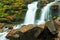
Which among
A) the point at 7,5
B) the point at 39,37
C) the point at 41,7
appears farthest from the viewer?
the point at 7,5

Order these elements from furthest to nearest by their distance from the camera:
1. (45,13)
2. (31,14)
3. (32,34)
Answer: (31,14) → (45,13) → (32,34)

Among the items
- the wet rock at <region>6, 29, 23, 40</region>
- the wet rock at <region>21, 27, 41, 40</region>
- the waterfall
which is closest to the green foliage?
the waterfall

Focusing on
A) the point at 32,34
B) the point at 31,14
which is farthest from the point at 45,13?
the point at 32,34

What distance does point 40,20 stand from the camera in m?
14.6

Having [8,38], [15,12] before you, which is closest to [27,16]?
[15,12]

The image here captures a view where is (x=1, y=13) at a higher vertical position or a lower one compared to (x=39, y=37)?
higher

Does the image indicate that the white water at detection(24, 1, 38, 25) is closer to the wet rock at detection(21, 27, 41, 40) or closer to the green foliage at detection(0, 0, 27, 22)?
the green foliage at detection(0, 0, 27, 22)

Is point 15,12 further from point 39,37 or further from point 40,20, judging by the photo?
point 39,37

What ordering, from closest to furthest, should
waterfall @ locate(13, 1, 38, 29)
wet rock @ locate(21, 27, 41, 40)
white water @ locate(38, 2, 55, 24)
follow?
wet rock @ locate(21, 27, 41, 40)
white water @ locate(38, 2, 55, 24)
waterfall @ locate(13, 1, 38, 29)

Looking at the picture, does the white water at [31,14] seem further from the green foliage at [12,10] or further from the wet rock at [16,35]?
the wet rock at [16,35]

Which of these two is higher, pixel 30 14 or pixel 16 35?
pixel 30 14

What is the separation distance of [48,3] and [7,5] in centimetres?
300

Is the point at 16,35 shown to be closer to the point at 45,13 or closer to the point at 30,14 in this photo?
the point at 45,13

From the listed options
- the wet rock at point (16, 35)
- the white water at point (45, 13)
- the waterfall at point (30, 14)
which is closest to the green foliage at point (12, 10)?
the waterfall at point (30, 14)
